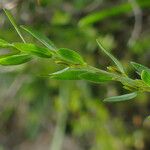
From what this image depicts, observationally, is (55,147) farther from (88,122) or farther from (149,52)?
(149,52)

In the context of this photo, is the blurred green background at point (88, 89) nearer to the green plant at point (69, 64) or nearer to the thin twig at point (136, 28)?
the thin twig at point (136, 28)

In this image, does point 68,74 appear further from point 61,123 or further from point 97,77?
point 61,123

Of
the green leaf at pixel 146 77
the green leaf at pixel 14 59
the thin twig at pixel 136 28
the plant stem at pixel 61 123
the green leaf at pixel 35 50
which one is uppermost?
the thin twig at pixel 136 28

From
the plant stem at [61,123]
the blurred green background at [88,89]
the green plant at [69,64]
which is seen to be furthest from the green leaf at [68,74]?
the plant stem at [61,123]

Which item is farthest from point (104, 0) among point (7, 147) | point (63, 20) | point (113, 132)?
point (7, 147)

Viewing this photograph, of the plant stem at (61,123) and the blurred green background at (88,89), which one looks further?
the plant stem at (61,123)

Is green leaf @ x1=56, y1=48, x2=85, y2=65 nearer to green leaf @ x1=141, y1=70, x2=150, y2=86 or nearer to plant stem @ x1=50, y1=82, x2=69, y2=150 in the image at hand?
green leaf @ x1=141, y1=70, x2=150, y2=86

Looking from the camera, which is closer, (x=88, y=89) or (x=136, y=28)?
(x=136, y=28)

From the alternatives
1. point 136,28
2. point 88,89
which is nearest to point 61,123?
point 88,89
